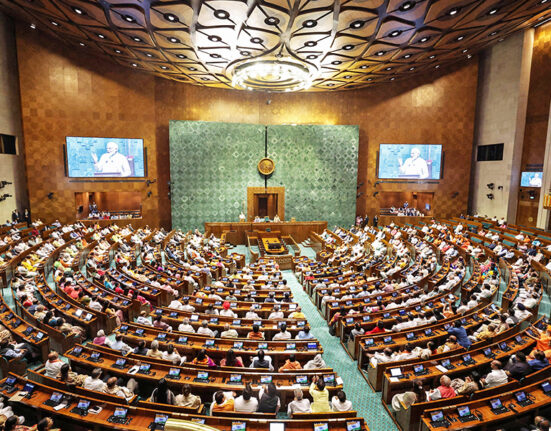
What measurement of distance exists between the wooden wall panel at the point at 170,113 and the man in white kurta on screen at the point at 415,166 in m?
0.92

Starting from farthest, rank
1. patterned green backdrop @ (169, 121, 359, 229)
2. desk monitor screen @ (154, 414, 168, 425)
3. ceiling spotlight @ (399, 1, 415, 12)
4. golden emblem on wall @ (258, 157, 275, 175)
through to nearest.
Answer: golden emblem on wall @ (258, 157, 275, 175) → patterned green backdrop @ (169, 121, 359, 229) → ceiling spotlight @ (399, 1, 415, 12) → desk monitor screen @ (154, 414, 168, 425)

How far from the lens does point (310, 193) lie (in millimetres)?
24594

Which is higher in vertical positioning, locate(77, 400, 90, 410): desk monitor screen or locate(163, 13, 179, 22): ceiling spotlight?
locate(163, 13, 179, 22): ceiling spotlight

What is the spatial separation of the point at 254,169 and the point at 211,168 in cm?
332

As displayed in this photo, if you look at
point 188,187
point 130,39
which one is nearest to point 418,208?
point 188,187

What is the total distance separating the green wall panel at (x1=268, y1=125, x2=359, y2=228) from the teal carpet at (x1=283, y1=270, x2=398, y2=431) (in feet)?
49.7

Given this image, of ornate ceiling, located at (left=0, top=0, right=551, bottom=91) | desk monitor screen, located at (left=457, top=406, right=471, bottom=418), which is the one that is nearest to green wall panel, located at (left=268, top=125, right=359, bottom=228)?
ornate ceiling, located at (left=0, top=0, right=551, bottom=91)

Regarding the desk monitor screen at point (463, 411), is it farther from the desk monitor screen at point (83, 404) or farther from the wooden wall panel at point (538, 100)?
the wooden wall panel at point (538, 100)

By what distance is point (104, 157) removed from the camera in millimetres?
21266

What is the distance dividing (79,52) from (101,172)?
778cm

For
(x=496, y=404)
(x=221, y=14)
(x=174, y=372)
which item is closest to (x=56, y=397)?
(x=174, y=372)

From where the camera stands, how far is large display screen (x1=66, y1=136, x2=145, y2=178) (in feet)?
67.5

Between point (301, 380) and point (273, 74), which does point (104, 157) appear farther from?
point (301, 380)

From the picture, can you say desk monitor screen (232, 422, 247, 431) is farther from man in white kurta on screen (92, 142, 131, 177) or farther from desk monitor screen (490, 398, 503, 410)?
man in white kurta on screen (92, 142, 131, 177)
